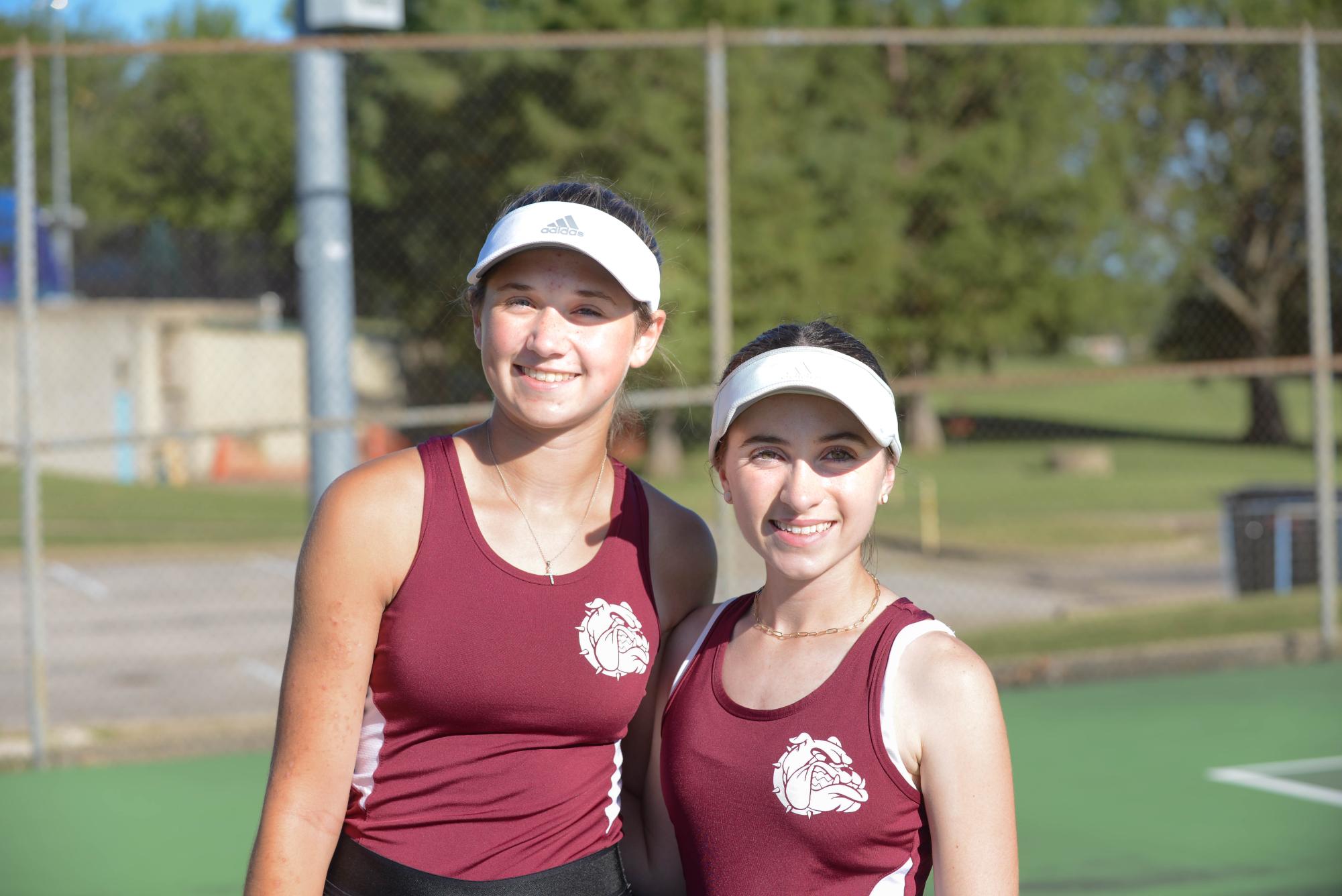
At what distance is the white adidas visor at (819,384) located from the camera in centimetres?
215

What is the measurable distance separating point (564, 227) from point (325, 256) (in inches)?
210

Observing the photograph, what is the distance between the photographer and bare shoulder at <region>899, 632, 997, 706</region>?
6.68 ft

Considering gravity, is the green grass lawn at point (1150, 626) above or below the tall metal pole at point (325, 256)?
below

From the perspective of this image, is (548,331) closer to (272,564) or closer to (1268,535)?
(1268,535)

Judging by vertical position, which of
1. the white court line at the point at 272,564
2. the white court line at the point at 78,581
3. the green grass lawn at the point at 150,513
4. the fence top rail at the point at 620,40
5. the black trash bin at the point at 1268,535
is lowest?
the white court line at the point at 272,564

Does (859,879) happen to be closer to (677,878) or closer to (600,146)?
(677,878)

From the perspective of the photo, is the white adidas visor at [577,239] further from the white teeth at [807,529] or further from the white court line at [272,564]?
the white court line at [272,564]

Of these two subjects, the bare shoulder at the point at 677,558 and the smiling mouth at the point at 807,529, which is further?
the bare shoulder at the point at 677,558

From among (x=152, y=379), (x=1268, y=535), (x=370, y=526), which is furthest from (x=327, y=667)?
(x=152, y=379)

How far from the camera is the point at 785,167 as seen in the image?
29.1 metres

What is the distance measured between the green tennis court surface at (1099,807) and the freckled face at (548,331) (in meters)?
3.15

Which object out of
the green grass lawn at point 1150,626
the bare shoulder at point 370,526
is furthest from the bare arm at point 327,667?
the green grass lawn at point 1150,626

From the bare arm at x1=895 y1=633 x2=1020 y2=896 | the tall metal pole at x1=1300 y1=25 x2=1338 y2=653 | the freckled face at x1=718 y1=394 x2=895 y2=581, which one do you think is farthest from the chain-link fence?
the bare arm at x1=895 y1=633 x2=1020 y2=896

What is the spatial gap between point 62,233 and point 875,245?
16597mm
